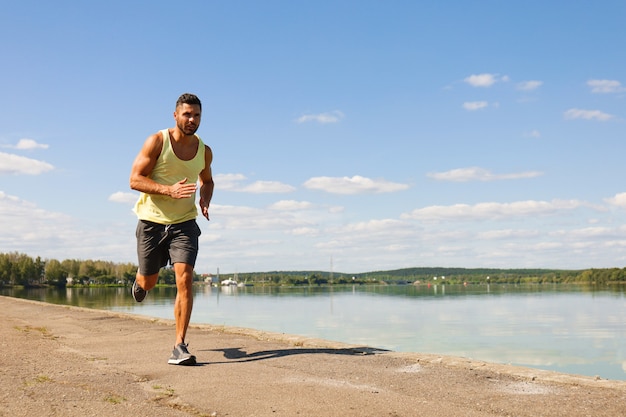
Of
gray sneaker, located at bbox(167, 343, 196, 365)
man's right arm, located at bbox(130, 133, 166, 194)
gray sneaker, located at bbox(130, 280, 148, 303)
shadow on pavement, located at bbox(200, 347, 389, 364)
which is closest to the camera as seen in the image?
gray sneaker, located at bbox(167, 343, 196, 365)

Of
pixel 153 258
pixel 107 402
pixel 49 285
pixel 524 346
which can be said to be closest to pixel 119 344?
pixel 153 258

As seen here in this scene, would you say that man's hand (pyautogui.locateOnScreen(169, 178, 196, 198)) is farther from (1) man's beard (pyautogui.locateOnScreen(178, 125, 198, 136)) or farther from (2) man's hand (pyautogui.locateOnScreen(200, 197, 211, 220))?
(2) man's hand (pyautogui.locateOnScreen(200, 197, 211, 220))

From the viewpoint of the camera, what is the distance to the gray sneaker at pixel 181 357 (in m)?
5.59

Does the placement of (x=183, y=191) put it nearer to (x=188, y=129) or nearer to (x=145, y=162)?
(x=145, y=162)

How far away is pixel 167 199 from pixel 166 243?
0.50 metres

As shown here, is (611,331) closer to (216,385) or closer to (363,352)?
(363,352)

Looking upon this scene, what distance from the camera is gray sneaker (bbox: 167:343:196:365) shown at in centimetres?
559

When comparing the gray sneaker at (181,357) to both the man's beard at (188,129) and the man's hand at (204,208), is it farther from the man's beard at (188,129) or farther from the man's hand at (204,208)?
the man's beard at (188,129)

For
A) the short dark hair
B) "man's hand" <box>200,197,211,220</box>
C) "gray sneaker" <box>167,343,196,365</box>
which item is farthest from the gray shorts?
the short dark hair

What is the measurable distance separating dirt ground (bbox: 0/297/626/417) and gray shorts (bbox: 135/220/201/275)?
1.07m

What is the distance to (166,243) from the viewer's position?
640cm

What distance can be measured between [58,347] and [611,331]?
856 inches

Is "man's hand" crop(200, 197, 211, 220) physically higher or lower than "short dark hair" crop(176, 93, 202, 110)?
lower

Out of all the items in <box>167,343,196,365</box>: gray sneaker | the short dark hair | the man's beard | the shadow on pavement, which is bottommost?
the shadow on pavement
